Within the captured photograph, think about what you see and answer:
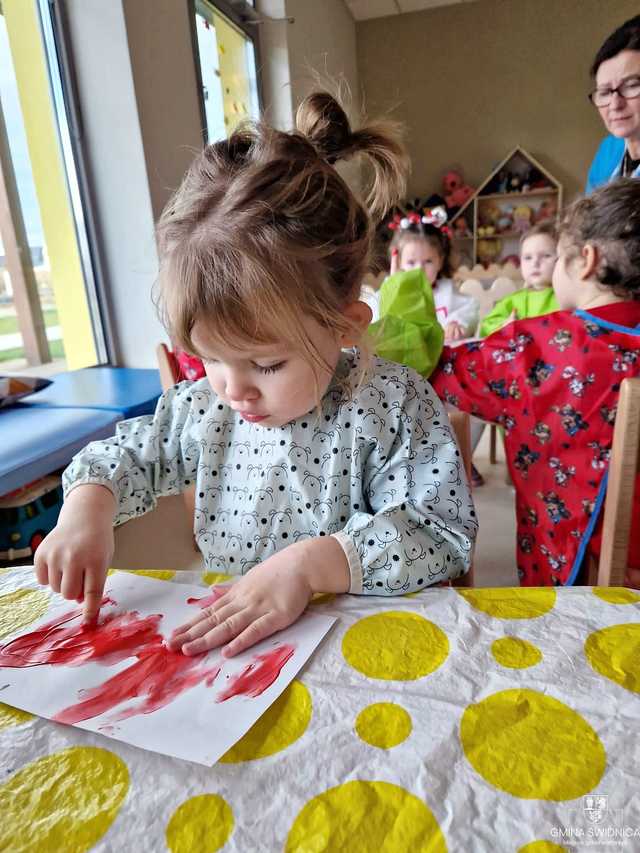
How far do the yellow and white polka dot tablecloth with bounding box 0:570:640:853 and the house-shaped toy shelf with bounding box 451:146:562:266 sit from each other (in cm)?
377

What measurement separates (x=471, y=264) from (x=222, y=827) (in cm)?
430

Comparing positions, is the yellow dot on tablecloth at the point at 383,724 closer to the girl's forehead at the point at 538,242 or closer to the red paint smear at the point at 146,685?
the red paint smear at the point at 146,685

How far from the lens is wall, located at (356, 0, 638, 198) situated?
3.74 m

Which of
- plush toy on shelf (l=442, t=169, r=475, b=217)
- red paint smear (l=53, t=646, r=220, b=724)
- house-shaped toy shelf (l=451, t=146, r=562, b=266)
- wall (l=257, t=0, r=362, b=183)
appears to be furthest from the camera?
plush toy on shelf (l=442, t=169, r=475, b=217)

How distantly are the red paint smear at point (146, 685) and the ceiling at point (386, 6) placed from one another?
4.33m

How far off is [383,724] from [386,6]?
4.52 meters

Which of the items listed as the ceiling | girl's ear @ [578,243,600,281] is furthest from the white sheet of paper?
the ceiling

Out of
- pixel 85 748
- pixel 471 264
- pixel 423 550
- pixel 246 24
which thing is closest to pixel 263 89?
→ pixel 246 24

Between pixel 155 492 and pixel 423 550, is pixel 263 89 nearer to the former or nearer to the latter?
pixel 155 492

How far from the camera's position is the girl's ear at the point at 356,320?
1.93 feet

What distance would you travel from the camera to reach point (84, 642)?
458 millimetres

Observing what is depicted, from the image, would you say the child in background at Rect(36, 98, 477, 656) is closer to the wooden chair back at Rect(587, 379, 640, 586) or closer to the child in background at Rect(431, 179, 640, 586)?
the wooden chair back at Rect(587, 379, 640, 586)

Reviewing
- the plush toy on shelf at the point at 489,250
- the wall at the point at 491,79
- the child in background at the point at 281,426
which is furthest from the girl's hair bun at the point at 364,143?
the plush toy on shelf at the point at 489,250

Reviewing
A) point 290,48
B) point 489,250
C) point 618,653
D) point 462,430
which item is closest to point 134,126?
point 462,430
